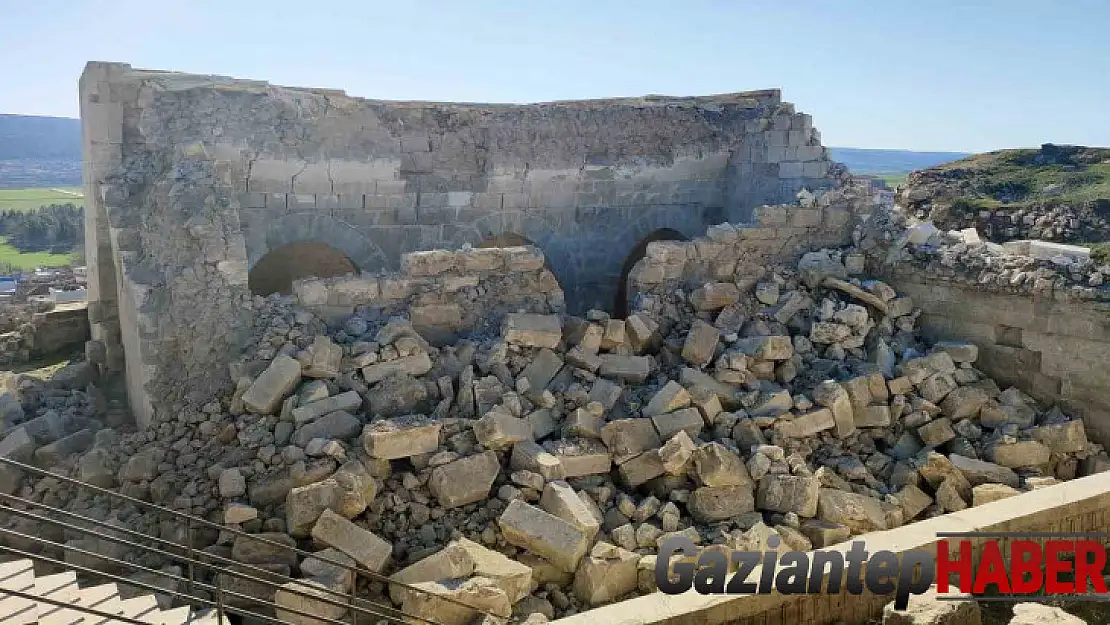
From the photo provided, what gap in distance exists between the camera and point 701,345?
27.6 feet

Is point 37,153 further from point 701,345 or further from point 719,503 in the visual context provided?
point 719,503

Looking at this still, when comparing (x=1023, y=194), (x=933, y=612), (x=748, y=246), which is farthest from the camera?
(x=1023, y=194)

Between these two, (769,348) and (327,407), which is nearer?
(327,407)

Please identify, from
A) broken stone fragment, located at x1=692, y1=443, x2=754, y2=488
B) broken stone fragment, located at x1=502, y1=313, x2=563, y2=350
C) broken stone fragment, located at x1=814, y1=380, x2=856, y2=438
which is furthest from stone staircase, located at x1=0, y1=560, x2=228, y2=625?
broken stone fragment, located at x1=814, y1=380, x2=856, y2=438

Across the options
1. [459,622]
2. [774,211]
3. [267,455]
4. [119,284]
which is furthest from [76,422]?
[774,211]

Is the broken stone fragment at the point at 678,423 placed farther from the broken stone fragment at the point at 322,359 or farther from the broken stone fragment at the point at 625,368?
the broken stone fragment at the point at 322,359

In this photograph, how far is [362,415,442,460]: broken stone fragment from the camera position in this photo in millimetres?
6598

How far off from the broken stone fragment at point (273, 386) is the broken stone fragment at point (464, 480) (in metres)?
1.48

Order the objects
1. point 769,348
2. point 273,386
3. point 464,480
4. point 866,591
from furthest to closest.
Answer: point 769,348, point 273,386, point 464,480, point 866,591

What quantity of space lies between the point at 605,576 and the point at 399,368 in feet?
8.77

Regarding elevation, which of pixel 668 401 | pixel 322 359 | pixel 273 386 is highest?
pixel 322 359

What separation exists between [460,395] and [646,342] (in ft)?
7.33

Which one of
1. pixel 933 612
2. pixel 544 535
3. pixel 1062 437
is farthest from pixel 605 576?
pixel 1062 437

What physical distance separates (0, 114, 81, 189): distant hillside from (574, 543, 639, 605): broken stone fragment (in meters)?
52.1
